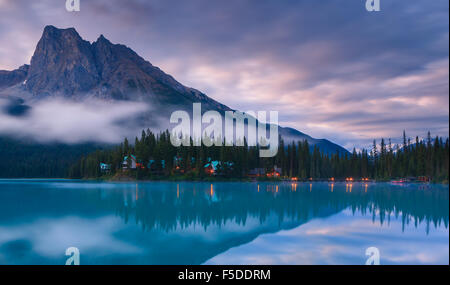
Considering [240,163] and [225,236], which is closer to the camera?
[225,236]

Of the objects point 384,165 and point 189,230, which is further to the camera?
point 384,165

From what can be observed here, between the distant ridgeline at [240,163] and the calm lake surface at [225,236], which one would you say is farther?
the distant ridgeline at [240,163]

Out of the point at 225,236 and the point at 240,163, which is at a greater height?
the point at 240,163

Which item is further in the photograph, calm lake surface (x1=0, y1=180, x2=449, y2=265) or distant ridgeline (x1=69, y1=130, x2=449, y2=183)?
distant ridgeline (x1=69, y1=130, x2=449, y2=183)
